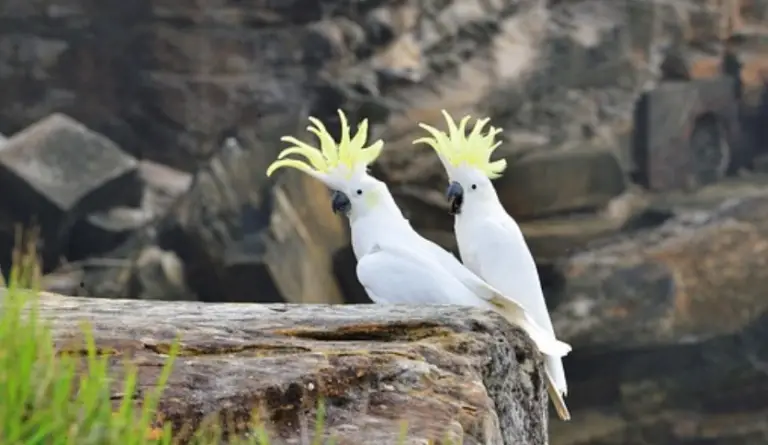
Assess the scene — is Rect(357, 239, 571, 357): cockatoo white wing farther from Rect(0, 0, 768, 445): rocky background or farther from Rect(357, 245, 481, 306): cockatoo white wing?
Rect(0, 0, 768, 445): rocky background

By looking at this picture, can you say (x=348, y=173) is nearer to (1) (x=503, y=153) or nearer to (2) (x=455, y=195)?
(2) (x=455, y=195)

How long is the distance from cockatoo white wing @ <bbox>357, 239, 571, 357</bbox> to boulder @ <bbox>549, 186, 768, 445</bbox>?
199 centimetres

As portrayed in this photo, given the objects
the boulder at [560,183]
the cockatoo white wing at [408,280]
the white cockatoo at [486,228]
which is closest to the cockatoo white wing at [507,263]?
the white cockatoo at [486,228]

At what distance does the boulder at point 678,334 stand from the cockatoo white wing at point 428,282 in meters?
1.99

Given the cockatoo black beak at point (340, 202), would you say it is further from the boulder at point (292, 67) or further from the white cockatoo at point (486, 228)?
the boulder at point (292, 67)

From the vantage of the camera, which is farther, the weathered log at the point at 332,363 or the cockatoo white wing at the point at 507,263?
the cockatoo white wing at the point at 507,263

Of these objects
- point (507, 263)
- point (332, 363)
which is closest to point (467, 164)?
point (507, 263)

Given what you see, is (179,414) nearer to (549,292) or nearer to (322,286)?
(322,286)

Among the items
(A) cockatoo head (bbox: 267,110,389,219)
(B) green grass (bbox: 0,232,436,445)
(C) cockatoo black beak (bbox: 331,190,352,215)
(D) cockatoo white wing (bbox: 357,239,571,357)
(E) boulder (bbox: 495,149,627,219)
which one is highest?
(E) boulder (bbox: 495,149,627,219)

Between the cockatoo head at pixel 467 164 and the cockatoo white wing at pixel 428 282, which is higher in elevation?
the cockatoo head at pixel 467 164

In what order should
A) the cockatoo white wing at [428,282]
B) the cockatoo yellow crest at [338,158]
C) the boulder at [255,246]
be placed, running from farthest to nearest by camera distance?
the boulder at [255,246]
the cockatoo yellow crest at [338,158]
the cockatoo white wing at [428,282]

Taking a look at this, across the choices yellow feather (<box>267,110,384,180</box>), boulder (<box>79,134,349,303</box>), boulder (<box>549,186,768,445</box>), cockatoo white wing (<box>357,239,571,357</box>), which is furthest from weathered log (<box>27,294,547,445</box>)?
boulder (<box>549,186,768,445</box>)

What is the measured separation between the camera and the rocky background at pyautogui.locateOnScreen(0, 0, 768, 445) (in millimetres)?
3562

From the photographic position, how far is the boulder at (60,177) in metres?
3.56
